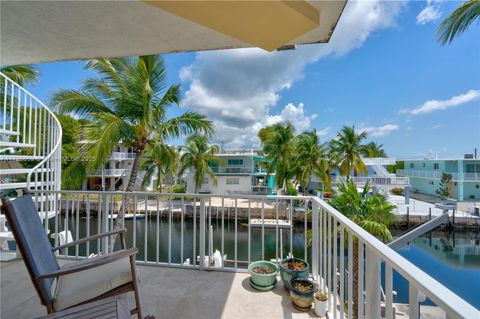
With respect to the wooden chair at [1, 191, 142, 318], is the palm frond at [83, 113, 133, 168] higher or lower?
higher

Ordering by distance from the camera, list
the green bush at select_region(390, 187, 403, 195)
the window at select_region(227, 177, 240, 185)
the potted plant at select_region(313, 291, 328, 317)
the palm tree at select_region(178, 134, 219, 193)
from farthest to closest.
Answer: the green bush at select_region(390, 187, 403, 195) → the window at select_region(227, 177, 240, 185) → the palm tree at select_region(178, 134, 219, 193) → the potted plant at select_region(313, 291, 328, 317)

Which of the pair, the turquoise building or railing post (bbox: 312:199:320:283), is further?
the turquoise building

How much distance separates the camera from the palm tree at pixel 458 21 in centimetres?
330

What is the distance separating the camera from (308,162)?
637 inches

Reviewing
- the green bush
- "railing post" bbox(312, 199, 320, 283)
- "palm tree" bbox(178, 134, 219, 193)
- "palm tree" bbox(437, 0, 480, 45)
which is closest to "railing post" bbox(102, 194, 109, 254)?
"railing post" bbox(312, 199, 320, 283)

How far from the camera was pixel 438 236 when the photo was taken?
15.0m

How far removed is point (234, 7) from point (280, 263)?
7.67 feet

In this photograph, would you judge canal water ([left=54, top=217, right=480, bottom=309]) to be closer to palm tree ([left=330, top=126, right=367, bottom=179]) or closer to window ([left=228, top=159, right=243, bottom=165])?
palm tree ([left=330, top=126, right=367, bottom=179])

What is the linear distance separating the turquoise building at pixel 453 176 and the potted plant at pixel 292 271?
24268 mm

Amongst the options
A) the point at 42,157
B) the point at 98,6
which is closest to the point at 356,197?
the point at 98,6

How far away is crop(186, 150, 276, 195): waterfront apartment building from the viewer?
20.0m

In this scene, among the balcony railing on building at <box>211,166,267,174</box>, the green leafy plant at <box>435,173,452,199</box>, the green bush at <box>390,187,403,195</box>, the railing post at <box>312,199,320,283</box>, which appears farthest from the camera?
the green bush at <box>390,187,403,195</box>

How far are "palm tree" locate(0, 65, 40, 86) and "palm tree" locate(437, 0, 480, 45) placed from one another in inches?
340

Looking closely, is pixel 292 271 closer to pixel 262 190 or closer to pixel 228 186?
pixel 228 186
